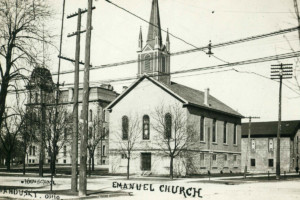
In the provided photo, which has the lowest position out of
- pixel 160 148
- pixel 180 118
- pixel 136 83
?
pixel 160 148

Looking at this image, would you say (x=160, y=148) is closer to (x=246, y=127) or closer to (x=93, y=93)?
(x=93, y=93)

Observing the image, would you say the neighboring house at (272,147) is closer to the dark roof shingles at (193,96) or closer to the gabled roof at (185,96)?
the dark roof shingles at (193,96)

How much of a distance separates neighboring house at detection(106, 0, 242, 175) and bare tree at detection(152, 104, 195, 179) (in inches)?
4.1

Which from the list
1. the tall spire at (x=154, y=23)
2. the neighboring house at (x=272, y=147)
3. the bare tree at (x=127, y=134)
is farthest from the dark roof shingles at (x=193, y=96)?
the neighboring house at (x=272, y=147)

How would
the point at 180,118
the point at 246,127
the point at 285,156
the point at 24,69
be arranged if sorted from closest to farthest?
1. the point at 24,69
2. the point at 180,118
3. the point at 285,156
4. the point at 246,127

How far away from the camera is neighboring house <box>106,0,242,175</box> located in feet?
144

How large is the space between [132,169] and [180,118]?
8.21 m

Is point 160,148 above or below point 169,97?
below

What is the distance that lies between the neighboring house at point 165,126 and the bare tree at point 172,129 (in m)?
0.10

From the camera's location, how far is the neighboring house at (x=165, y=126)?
4375cm

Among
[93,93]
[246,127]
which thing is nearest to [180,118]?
[93,93]

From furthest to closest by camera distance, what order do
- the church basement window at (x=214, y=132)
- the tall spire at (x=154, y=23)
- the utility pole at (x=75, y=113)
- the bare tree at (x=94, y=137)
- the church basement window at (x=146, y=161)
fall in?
the tall spire at (x=154, y=23) → the church basement window at (x=214, y=132) → the church basement window at (x=146, y=161) → the bare tree at (x=94, y=137) → the utility pole at (x=75, y=113)

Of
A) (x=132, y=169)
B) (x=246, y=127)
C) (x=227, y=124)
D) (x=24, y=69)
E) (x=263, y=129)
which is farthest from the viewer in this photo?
(x=246, y=127)

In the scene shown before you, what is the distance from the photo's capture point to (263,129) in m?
77.5
